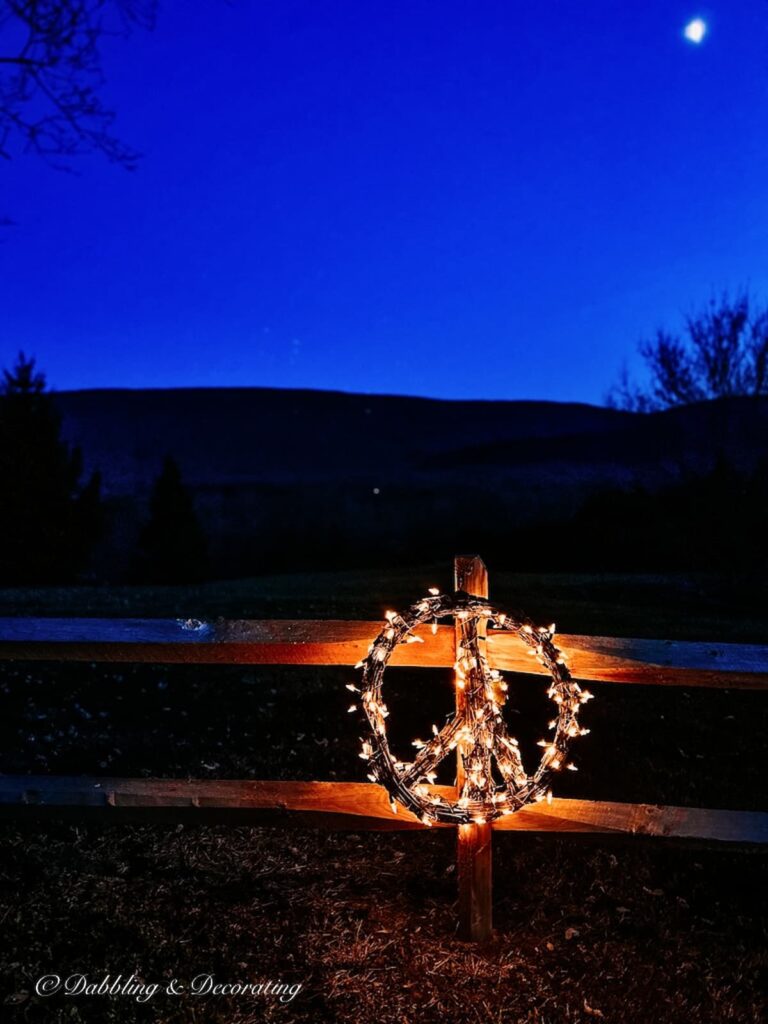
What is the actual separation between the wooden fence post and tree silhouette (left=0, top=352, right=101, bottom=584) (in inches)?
830

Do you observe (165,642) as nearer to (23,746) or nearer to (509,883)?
(509,883)

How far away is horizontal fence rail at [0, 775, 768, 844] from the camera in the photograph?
4.25 meters

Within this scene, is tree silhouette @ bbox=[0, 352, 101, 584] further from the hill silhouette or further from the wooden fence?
the wooden fence

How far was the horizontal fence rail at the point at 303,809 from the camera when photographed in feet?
13.9

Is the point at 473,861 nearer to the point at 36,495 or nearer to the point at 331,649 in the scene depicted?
the point at 331,649

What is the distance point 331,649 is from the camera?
4293 mm

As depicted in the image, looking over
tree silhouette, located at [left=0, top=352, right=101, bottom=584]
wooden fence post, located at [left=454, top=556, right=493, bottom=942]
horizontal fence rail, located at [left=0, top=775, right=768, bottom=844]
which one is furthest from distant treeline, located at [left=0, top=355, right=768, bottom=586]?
wooden fence post, located at [left=454, top=556, right=493, bottom=942]

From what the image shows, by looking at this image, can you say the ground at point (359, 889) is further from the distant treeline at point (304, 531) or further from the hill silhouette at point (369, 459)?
the hill silhouette at point (369, 459)

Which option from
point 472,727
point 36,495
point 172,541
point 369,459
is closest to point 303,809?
point 472,727

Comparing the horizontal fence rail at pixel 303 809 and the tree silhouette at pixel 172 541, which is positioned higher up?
the tree silhouette at pixel 172 541

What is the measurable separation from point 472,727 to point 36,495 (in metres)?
21.5

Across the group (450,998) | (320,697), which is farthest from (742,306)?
(450,998)

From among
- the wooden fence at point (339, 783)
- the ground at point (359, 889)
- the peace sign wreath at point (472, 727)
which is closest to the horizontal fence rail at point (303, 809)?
the wooden fence at point (339, 783)

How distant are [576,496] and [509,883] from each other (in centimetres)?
3428
